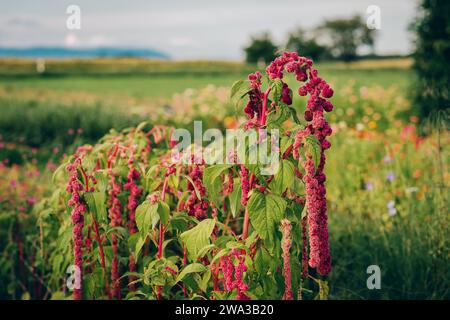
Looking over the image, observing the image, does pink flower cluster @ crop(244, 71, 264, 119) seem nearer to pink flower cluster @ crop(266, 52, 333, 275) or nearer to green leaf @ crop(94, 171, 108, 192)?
pink flower cluster @ crop(266, 52, 333, 275)

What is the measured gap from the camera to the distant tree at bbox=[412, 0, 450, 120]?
8.32 metres

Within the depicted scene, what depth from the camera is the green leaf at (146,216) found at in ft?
6.98

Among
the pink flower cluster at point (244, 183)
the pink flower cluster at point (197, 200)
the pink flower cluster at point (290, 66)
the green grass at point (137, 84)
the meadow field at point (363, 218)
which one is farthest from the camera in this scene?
the green grass at point (137, 84)

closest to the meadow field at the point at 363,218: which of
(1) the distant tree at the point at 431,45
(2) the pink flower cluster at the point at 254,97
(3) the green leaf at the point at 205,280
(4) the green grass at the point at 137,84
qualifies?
(2) the pink flower cluster at the point at 254,97

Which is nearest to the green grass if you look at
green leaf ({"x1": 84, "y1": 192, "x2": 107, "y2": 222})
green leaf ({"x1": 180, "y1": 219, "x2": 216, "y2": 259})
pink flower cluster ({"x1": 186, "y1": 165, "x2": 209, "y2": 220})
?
pink flower cluster ({"x1": 186, "y1": 165, "x2": 209, "y2": 220})

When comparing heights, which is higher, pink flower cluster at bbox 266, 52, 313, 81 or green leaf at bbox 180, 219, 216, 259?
→ pink flower cluster at bbox 266, 52, 313, 81

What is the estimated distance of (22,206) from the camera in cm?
407

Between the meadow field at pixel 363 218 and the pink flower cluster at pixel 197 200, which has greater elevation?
the pink flower cluster at pixel 197 200

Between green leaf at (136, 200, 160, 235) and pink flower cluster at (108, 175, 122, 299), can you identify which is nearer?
green leaf at (136, 200, 160, 235)

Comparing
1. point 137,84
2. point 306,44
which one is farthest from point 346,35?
point 137,84

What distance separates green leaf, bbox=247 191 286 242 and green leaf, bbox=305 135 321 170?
0.89ft

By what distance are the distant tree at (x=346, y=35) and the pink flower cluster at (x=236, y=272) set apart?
259 feet

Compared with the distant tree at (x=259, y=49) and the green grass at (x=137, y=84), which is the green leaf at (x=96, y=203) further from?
the distant tree at (x=259, y=49)
